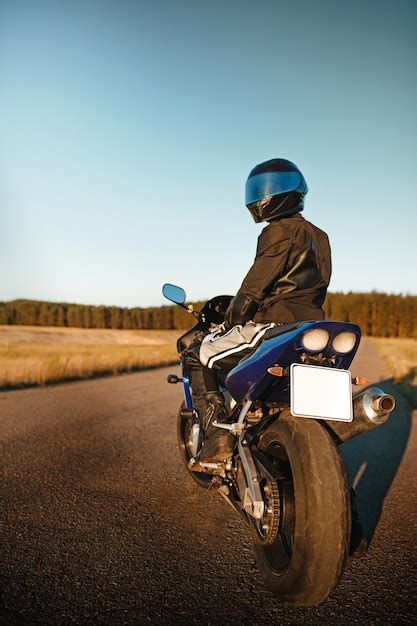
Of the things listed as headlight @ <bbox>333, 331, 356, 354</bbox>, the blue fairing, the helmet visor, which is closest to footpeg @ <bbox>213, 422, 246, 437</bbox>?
the blue fairing

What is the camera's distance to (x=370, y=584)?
2268mm

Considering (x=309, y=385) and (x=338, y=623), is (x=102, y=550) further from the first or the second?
(x=309, y=385)

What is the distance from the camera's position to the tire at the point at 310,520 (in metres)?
1.94

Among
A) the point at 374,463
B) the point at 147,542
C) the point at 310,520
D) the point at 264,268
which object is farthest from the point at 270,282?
the point at 374,463

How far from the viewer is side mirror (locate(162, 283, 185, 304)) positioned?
3845 millimetres

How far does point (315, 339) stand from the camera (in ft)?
7.35

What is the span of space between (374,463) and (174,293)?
2629 mm

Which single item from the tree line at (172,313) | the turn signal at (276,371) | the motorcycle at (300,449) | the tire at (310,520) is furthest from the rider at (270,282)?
the tree line at (172,313)

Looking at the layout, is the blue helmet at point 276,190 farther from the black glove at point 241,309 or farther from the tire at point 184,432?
the tire at point 184,432

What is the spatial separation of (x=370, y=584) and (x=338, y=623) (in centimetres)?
40

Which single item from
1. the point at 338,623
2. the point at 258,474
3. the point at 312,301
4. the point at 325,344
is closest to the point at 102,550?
the point at 258,474

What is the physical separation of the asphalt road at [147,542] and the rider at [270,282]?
1.89ft

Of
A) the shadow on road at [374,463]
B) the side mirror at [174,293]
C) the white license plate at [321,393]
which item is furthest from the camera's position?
the side mirror at [174,293]

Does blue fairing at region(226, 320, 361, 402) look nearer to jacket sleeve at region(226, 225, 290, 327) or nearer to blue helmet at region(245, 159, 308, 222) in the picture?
jacket sleeve at region(226, 225, 290, 327)
